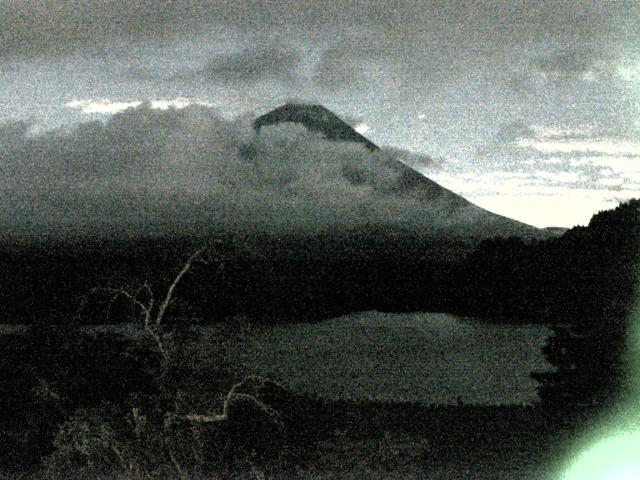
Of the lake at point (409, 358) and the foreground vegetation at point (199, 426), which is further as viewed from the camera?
the lake at point (409, 358)

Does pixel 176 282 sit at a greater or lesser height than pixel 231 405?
greater

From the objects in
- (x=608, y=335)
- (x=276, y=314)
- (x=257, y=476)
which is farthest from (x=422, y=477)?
(x=276, y=314)

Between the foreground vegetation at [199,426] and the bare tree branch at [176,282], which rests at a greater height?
the bare tree branch at [176,282]

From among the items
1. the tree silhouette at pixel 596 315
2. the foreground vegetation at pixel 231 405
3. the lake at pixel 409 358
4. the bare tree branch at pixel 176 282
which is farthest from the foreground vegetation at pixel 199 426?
the lake at pixel 409 358

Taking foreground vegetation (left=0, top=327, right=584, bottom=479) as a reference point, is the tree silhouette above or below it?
above

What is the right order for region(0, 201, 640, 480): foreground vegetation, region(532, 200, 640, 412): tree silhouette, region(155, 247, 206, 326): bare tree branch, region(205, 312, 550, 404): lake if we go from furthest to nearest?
region(205, 312, 550, 404): lake → region(532, 200, 640, 412): tree silhouette → region(0, 201, 640, 480): foreground vegetation → region(155, 247, 206, 326): bare tree branch

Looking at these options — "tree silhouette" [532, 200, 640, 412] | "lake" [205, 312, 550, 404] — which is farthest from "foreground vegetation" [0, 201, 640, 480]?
"lake" [205, 312, 550, 404]

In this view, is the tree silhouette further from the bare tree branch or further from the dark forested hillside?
the bare tree branch

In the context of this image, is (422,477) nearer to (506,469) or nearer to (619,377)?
(506,469)

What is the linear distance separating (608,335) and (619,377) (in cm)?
57

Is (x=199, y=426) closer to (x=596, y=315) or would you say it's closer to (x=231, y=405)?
(x=231, y=405)

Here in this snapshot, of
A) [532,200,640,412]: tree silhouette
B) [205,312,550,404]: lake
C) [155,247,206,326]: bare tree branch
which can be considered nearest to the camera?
[155,247,206,326]: bare tree branch

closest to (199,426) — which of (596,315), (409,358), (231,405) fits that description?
(231,405)

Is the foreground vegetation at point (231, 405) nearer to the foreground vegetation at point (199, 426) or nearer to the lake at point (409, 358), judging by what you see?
the foreground vegetation at point (199, 426)
